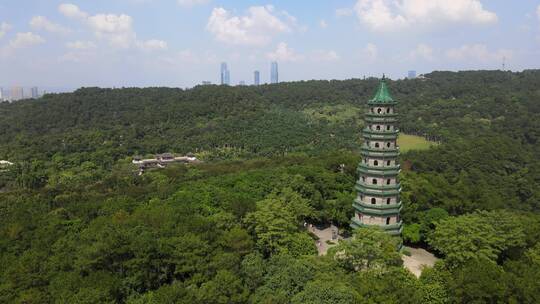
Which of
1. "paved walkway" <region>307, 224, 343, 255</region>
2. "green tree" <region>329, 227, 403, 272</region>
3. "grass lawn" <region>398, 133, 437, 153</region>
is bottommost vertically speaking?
"paved walkway" <region>307, 224, 343, 255</region>

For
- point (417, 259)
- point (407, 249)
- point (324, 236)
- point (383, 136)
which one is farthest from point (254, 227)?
point (417, 259)

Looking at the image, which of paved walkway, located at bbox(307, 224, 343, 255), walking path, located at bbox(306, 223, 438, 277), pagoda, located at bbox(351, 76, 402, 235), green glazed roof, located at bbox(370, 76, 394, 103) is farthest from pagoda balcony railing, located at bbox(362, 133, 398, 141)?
paved walkway, located at bbox(307, 224, 343, 255)

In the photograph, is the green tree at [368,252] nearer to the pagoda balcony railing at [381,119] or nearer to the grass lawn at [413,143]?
the pagoda balcony railing at [381,119]

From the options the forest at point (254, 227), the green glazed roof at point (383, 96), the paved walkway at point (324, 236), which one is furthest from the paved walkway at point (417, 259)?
the green glazed roof at point (383, 96)

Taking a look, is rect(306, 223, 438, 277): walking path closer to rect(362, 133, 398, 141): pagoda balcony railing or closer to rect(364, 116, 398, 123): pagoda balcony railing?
rect(362, 133, 398, 141): pagoda balcony railing

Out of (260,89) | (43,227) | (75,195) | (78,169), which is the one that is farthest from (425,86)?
(43,227)

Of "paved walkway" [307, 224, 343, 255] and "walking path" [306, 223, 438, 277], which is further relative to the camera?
"paved walkway" [307, 224, 343, 255]

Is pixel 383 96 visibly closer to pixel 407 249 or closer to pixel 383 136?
pixel 383 136
